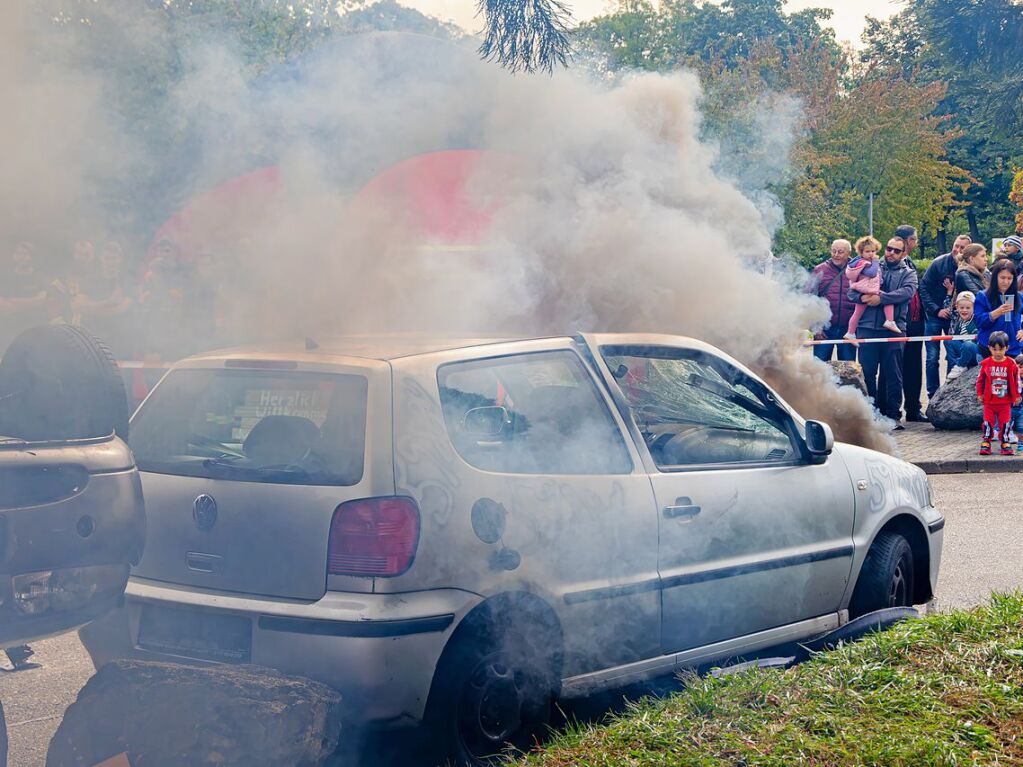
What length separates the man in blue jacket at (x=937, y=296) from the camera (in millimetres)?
14336

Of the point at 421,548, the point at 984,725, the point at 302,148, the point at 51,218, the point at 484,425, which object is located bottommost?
the point at 984,725

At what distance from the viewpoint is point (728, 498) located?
4.77 m

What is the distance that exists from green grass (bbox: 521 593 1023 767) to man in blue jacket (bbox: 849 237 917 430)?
9.32 m

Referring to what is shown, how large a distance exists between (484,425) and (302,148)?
5.36m

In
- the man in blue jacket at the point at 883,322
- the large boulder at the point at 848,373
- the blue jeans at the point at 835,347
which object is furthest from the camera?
the blue jeans at the point at 835,347

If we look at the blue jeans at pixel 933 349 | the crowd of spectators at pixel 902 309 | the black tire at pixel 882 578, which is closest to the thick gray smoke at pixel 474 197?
the black tire at pixel 882 578

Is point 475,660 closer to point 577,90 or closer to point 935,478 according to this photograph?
point 577,90

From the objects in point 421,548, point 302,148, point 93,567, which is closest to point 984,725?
point 421,548

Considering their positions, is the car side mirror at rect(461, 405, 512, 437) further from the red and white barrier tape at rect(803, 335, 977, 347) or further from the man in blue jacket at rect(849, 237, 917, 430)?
the man in blue jacket at rect(849, 237, 917, 430)

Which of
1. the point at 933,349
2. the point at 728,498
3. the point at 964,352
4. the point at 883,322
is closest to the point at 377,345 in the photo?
the point at 728,498

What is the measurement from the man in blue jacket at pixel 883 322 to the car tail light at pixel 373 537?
405 inches

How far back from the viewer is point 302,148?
9.34 meters

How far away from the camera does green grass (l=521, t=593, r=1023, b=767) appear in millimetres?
3412

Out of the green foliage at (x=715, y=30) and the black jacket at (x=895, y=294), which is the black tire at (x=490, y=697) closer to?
the black jacket at (x=895, y=294)
